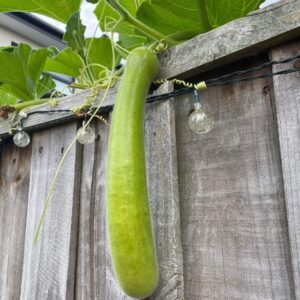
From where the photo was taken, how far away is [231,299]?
0.60 m

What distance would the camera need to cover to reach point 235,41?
631 mm

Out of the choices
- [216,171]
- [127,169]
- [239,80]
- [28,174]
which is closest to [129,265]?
[127,169]

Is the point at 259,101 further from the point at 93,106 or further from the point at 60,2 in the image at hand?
the point at 60,2

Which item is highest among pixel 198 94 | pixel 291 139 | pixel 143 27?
pixel 143 27

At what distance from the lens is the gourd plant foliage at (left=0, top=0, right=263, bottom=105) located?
29.7 inches

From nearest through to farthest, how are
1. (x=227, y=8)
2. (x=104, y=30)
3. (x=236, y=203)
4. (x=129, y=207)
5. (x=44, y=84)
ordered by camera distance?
(x=129, y=207)
(x=236, y=203)
(x=227, y=8)
(x=104, y=30)
(x=44, y=84)

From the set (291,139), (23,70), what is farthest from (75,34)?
(291,139)

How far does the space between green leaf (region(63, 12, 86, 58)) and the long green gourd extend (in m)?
0.29

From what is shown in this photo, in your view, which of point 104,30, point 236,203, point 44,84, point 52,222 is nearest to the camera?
point 236,203

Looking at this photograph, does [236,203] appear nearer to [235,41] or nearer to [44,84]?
[235,41]

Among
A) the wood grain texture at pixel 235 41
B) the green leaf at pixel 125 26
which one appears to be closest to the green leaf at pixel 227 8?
the wood grain texture at pixel 235 41

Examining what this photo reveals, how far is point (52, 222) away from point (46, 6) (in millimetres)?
547

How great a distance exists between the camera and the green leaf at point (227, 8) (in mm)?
728

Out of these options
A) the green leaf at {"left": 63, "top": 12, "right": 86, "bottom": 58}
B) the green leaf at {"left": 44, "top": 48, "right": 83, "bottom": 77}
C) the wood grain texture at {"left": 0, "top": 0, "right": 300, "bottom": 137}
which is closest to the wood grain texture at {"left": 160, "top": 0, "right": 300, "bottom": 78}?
the wood grain texture at {"left": 0, "top": 0, "right": 300, "bottom": 137}
